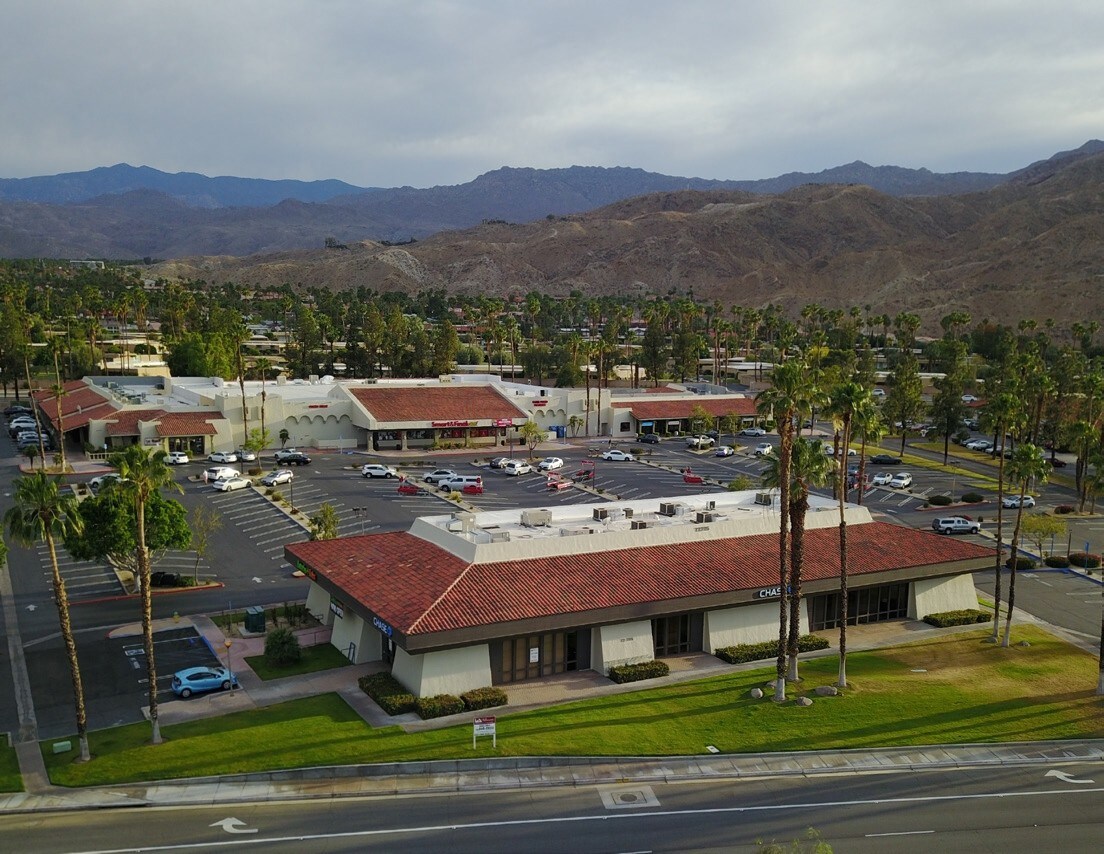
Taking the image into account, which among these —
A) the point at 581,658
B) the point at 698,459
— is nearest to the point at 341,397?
the point at 698,459

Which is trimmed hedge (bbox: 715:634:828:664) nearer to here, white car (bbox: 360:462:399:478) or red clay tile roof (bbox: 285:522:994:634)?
red clay tile roof (bbox: 285:522:994:634)

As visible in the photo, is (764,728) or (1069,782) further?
(764,728)

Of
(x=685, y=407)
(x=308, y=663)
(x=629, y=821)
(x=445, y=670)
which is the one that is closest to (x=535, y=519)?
(x=445, y=670)

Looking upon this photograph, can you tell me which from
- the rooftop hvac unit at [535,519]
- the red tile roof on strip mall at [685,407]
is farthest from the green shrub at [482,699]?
the red tile roof on strip mall at [685,407]

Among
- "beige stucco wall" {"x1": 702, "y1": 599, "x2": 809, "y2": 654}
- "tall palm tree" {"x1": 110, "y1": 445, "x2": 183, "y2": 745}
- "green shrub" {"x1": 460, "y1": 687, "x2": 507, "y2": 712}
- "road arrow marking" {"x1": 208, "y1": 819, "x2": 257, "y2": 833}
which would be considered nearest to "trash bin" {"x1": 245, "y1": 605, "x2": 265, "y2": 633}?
"tall palm tree" {"x1": 110, "y1": 445, "x2": 183, "y2": 745}

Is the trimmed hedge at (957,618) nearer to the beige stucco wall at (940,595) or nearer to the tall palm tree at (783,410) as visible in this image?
the beige stucco wall at (940,595)

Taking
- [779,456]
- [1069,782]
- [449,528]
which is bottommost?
[1069,782]

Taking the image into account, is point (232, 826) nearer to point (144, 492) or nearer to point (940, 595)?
point (144, 492)

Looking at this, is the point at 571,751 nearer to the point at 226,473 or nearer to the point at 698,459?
the point at 226,473
